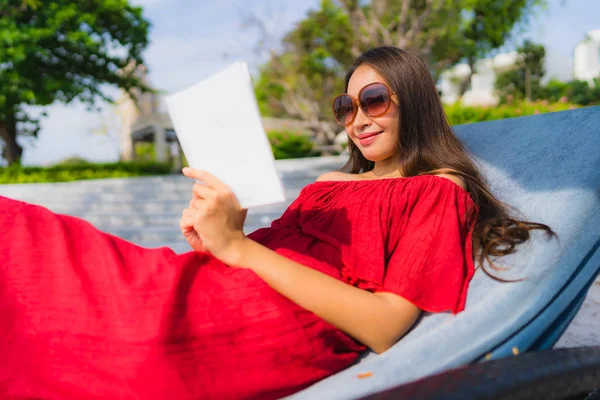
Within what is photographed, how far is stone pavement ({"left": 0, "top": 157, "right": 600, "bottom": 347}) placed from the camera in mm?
7500

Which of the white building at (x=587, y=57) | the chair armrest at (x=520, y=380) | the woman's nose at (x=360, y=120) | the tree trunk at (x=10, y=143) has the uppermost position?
the white building at (x=587, y=57)

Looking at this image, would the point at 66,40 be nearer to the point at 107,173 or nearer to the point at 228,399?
the point at 107,173

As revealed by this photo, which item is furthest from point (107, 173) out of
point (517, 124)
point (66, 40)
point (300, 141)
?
point (517, 124)

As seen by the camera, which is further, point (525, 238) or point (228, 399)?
point (525, 238)

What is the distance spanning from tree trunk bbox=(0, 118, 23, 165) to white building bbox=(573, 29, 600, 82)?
1242 inches

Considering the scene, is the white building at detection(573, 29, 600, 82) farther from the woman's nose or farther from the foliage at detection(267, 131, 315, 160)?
the woman's nose

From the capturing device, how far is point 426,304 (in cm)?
147

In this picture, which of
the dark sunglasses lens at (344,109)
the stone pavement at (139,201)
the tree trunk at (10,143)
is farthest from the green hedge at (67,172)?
the dark sunglasses lens at (344,109)

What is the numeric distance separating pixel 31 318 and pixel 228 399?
54 centimetres

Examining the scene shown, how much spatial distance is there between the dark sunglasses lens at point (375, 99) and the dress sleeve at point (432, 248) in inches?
16.0

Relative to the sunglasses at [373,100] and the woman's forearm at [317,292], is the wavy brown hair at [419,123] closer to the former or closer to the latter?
the sunglasses at [373,100]

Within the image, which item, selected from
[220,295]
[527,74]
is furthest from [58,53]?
[527,74]

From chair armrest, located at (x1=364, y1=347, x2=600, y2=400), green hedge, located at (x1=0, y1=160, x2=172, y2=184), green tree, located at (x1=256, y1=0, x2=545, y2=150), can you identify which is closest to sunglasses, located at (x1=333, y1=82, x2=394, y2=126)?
chair armrest, located at (x1=364, y1=347, x2=600, y2=400)

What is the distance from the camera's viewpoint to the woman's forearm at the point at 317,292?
54.4 inches
